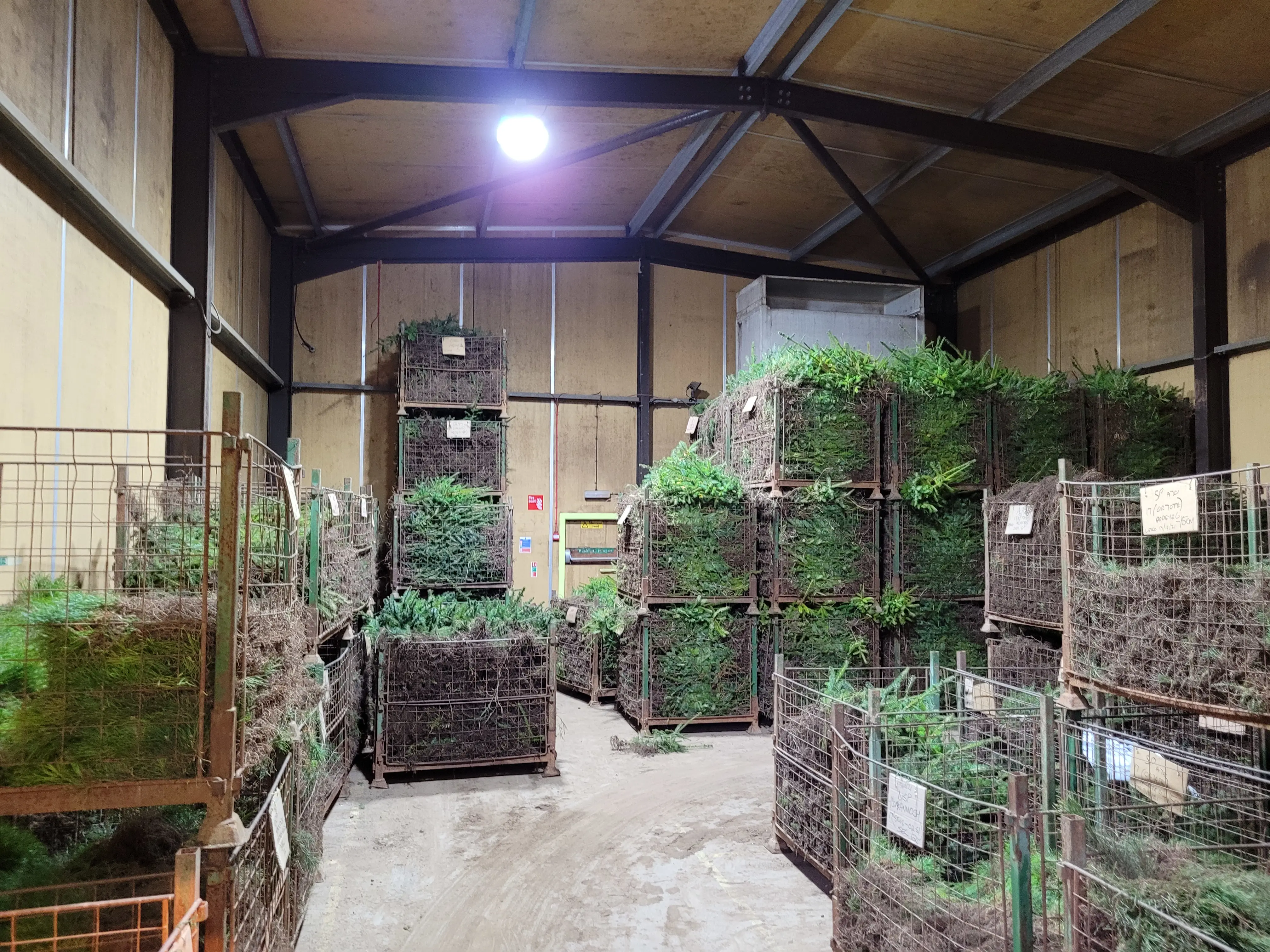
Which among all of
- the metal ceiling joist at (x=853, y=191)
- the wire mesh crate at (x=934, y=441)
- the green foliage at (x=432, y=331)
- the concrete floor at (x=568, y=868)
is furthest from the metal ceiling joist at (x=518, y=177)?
the concrete floor at (x=568, y=868)

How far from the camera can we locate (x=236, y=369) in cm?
858

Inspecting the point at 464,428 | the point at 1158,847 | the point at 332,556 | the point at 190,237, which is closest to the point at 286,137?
the point at 190,237

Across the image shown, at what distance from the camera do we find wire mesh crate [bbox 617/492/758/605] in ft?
26.2

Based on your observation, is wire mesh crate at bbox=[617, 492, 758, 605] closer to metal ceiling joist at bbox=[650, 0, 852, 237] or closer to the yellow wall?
the yellow wall

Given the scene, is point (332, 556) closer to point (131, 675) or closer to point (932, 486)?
point (131, 675)

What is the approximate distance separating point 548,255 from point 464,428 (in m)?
3.36

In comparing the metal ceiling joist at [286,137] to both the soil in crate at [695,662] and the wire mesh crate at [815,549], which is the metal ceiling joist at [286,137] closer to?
the soil in crate at [695,662]

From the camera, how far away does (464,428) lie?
9.55 metres

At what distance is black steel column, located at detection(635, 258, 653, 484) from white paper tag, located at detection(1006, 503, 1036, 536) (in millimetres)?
6111

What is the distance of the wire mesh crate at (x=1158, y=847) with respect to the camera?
2404 millimetres

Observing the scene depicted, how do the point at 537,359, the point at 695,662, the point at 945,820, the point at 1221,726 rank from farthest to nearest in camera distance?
the point at 537,359 < the point at 695,662 < the point at 1221,726 < the point at 945,820

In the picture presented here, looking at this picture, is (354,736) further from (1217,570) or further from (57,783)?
(1217,570)

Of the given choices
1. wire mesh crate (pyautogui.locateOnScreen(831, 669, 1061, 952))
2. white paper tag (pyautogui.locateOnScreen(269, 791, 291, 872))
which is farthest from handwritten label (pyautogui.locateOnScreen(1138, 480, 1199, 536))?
white paper tag (pyautogui.locateOnScreen(269, 791, 291, 872))

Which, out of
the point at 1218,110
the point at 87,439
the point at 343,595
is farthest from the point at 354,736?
the point at 1218,110
